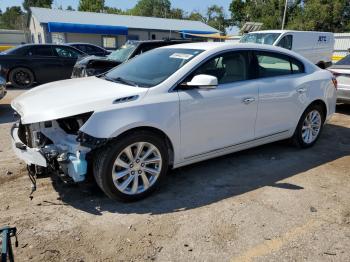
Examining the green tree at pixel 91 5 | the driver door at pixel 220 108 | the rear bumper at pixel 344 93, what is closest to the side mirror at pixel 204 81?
the driver door at pixel 220 108

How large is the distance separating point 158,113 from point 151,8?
347ft

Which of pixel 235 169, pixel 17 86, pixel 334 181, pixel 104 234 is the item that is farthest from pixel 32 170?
pixel 17 86

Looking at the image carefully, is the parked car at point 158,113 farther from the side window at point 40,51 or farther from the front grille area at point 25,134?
the side window at point 40,51

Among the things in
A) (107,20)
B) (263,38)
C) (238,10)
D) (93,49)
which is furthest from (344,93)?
(238,10)

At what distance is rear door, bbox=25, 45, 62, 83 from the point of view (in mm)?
12336

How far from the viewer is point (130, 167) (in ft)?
12.5

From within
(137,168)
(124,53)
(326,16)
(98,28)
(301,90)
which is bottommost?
(137,168)

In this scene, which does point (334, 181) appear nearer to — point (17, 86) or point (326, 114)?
point (326, 114)

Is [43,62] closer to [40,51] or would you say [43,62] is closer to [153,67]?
[40,51]

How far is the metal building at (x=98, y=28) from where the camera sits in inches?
1273

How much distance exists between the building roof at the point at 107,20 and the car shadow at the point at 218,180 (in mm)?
30928

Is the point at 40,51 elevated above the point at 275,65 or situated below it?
above

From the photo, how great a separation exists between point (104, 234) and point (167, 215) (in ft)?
2.20

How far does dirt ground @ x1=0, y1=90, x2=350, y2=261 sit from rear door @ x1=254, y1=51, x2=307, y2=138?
22.7 inches
